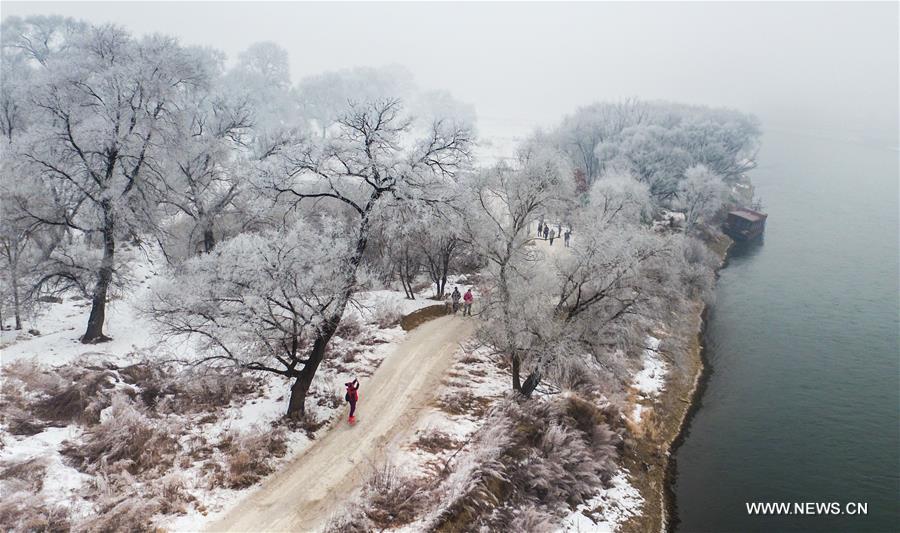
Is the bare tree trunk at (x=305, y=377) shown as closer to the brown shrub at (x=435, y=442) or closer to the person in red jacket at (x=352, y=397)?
the person in red jacket at (x=352, y=397)

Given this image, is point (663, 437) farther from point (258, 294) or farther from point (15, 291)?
point (15, 291)

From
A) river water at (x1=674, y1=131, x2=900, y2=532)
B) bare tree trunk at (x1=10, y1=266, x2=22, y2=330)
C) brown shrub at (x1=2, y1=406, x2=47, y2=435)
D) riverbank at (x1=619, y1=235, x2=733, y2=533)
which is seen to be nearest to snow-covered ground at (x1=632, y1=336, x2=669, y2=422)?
riverbank at (x1=619, y1=235, x2=733, y2=533)

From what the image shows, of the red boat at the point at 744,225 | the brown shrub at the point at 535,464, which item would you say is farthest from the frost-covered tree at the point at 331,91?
the brown shrub at the point at 535,464

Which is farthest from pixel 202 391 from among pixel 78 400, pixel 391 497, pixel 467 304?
pixel 467 304

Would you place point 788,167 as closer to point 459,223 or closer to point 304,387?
point 459,223

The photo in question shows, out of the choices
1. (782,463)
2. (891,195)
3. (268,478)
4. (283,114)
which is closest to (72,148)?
(268,478)

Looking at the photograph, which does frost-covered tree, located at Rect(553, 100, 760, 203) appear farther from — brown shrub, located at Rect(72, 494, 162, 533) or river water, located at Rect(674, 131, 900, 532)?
brown shrub, located at Rect(72, 494, 162, 533)
